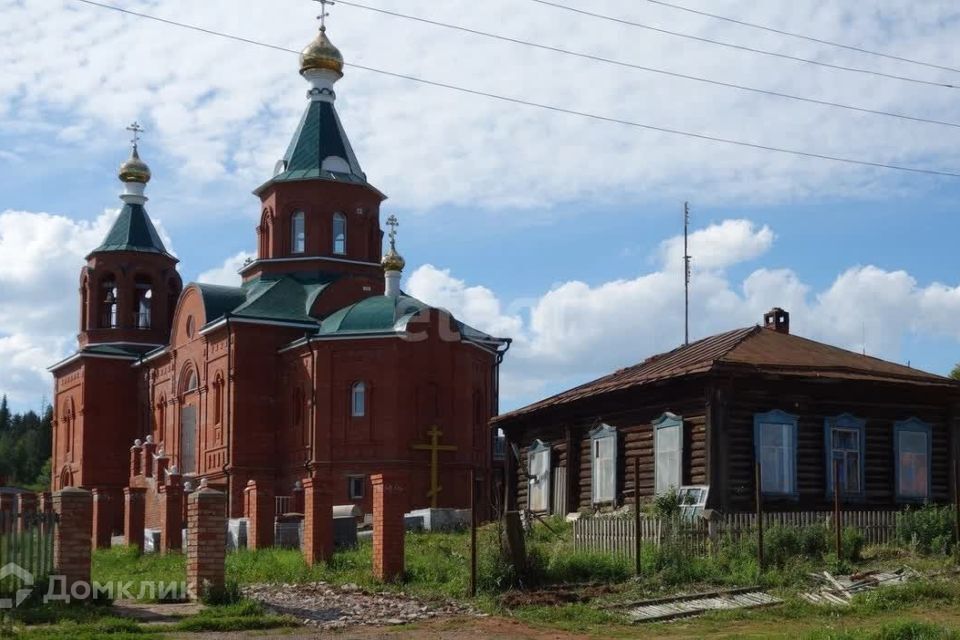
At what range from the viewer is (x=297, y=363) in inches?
1409

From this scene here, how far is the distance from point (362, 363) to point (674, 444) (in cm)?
1376

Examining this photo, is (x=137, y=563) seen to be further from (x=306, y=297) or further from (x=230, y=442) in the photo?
(x=306, y=297)

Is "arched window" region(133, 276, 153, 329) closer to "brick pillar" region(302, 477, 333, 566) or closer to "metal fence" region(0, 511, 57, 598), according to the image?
"brick pillar" region(302, 477, 333, 566)

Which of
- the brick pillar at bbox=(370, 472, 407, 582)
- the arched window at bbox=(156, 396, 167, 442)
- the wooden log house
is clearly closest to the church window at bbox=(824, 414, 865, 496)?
the wooden log house

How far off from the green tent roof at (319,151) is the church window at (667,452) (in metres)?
18.9

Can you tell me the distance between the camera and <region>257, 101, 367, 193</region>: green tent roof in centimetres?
3944

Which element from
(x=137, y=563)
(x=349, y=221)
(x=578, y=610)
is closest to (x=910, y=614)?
(x=578, y=610)

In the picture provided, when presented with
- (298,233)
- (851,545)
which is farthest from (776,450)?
(298,233)

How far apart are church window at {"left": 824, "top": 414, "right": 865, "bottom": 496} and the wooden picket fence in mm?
1826

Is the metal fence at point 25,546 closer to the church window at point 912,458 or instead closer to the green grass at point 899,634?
the green grass at point 899,634

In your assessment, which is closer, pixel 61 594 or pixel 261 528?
pixel 61 594

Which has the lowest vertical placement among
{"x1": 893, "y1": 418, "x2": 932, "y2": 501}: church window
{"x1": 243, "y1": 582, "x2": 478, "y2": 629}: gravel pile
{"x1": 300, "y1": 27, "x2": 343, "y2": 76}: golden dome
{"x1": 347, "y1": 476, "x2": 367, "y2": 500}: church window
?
{"x1": 243, "y1": 582, "x2": 478, "y2": 629}: gravel pile

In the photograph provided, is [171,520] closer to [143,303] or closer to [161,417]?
[161,417]

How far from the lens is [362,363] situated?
34.6 metres
